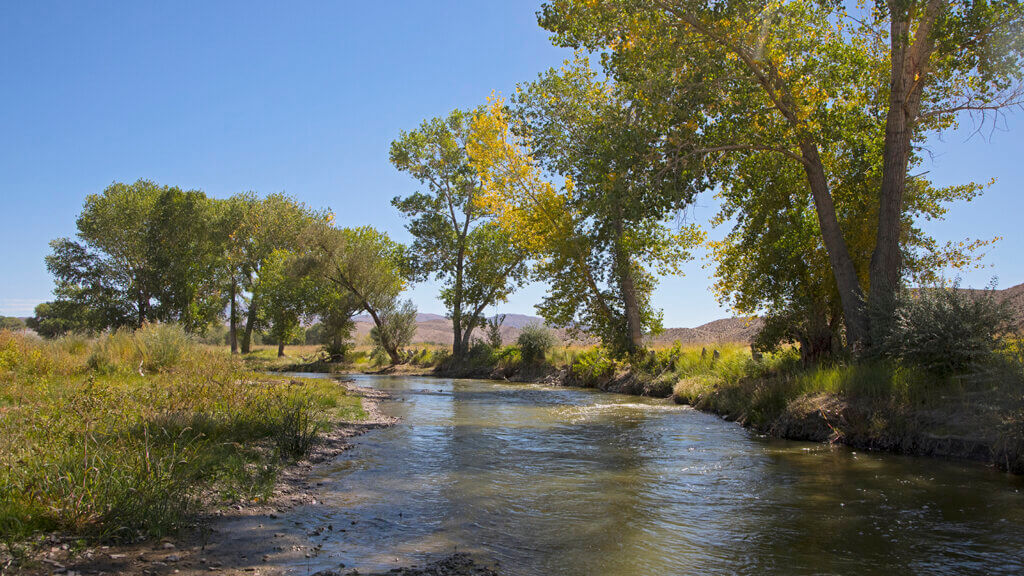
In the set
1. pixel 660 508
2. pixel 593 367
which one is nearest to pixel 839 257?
pixel 660 508

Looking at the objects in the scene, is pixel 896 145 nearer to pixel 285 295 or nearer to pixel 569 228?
pixel 569 228

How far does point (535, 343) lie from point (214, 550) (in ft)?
85.4

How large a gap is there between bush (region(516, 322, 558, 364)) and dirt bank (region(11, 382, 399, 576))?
24.2 metres

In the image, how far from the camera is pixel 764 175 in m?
15.6

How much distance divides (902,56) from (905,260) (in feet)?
17.6

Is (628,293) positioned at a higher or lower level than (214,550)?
higher

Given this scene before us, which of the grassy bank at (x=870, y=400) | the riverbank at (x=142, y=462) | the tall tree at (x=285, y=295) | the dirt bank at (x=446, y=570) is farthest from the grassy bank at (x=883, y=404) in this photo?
the tall tree at (x=285, y=295)

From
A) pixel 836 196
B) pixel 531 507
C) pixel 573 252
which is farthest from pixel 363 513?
pixel 573 252

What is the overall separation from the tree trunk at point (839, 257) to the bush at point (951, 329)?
1.95 m

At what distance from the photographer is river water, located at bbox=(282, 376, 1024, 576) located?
15.6 ft

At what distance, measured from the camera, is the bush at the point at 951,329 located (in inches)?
377

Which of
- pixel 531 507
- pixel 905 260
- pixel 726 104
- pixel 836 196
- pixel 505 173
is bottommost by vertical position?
pixel 531 507

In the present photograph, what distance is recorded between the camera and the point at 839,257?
13141 mm

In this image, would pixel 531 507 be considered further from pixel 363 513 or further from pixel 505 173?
pixel 505 173
